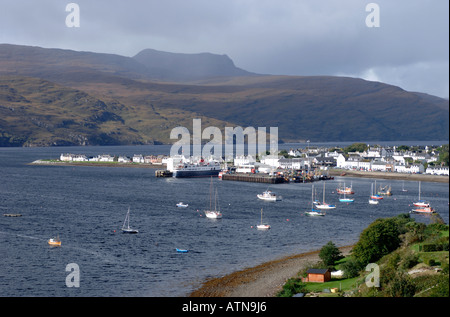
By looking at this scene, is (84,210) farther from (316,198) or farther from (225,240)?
(316,198)

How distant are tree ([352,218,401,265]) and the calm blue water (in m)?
5.48

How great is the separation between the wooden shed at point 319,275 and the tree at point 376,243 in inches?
89.2

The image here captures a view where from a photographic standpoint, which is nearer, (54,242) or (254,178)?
(54,242)

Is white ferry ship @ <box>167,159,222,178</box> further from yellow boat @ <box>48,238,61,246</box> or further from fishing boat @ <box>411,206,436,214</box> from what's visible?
yellow boat @ <box>48,238,61,246</box>

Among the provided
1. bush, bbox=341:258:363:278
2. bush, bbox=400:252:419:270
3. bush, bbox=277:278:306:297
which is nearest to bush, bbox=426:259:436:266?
bush, bbox=400:252:419:270

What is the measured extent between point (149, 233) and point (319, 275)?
599 inches

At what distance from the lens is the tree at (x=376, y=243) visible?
2534 cm

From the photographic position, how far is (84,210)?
150ft

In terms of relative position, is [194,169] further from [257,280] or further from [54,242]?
[257,280]

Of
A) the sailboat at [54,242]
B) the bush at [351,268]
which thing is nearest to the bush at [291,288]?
the bush at [351,268]

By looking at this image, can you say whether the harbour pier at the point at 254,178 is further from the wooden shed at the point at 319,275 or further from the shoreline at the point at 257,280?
the wooden shed at the point at 319,275

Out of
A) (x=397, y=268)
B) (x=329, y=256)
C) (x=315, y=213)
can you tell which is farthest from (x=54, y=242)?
(x=315, y=213)

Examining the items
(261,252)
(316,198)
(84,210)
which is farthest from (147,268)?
(316,198)

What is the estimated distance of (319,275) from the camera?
23453 millimetres
